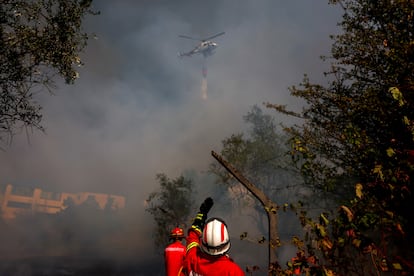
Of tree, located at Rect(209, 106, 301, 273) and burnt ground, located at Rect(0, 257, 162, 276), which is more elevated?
tree, located at Rect(209, 106, 301, 273)

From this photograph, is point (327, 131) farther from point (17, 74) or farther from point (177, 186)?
point (177, 186)

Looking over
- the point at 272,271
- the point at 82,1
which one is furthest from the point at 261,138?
the point at 272,271

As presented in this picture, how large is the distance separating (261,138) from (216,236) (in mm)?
58771

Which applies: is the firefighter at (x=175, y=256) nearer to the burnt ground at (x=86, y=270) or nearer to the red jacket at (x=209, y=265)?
the red jacket at (x=209, y=265)

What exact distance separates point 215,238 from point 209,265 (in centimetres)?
47

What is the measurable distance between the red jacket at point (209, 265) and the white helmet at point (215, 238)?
0.15 m

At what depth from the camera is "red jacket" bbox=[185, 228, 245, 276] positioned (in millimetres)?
4391

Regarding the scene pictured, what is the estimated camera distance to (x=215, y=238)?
431 centimetres

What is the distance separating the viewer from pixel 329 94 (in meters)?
16.8

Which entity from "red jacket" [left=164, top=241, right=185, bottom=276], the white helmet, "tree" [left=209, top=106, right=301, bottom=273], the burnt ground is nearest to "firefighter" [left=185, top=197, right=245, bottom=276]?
the white helmet

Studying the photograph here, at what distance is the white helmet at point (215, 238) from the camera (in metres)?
4.31

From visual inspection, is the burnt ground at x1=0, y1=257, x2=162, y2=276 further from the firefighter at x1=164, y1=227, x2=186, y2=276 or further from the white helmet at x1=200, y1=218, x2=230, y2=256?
the white helmet at x1=200, y1=218, x2=230, y2=256

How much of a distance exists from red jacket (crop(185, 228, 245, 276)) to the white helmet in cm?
15

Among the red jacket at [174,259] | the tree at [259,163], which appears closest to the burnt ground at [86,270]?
the tree at [259,163]
